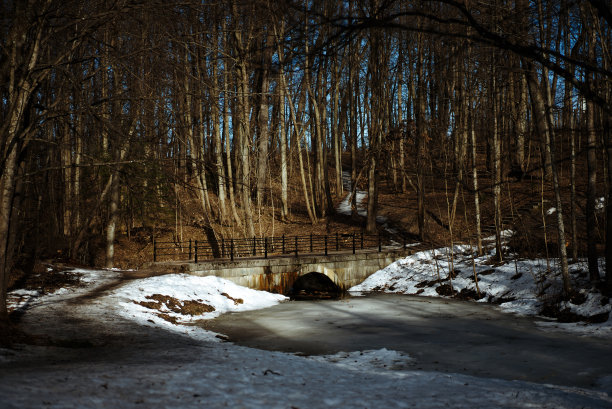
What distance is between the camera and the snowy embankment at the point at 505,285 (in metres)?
13.0

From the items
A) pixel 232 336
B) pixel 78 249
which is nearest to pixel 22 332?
pixel 232 336

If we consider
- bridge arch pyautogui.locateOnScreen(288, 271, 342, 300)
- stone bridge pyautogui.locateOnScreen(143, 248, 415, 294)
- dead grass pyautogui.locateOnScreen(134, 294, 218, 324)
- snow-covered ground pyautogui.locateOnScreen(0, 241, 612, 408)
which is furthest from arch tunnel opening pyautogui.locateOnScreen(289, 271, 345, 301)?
snow-covered ground pyautogui.locateOnScreen(0, 241, 612, 408)

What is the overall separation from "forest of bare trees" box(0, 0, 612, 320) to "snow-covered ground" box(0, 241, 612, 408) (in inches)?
85.0

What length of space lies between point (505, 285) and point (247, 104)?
43.8 ft

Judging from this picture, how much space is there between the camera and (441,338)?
444 inches

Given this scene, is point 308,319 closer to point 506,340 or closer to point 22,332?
point 506,340

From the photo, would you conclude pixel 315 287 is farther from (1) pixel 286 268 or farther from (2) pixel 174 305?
(2) pixel 174 305

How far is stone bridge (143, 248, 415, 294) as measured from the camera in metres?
18.7

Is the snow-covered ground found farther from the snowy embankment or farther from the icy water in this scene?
the icy water

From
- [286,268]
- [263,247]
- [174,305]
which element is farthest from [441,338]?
[263,247]

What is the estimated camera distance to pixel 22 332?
28.7 feet

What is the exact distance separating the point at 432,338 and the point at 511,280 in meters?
7.70

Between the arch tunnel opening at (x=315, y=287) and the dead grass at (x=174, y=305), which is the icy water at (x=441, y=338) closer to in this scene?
the dead grass at (x=174, y=305)

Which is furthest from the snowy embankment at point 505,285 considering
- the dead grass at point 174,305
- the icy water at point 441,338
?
the dead grass at point 174,305
